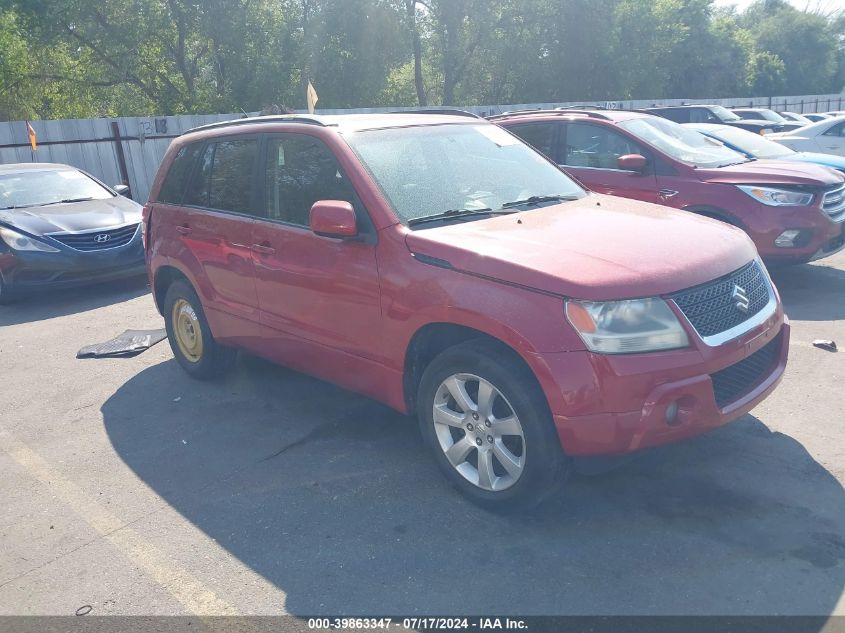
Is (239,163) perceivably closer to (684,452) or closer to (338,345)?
(338,345)

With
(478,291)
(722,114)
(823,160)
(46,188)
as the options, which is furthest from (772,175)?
(722,114)

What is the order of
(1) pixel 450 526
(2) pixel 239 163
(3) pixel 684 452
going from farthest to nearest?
(2) pixel 239 163
(3) pixel 684 452
(1) pixel 450 526

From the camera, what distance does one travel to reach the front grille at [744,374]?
137 inches

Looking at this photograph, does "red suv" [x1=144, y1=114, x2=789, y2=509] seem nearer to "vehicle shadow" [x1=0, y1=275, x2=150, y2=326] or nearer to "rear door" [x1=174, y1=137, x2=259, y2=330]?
"rear door" [x1=174, y1=137, x2=259, y2=330]

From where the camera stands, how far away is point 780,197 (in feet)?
23.9

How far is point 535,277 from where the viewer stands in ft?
11.1

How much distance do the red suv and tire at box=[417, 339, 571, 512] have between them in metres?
0.01

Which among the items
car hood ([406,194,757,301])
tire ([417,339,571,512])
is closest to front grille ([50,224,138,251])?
car hood ([406,194,757,301])

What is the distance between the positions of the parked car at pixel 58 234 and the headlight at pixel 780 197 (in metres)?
7.07

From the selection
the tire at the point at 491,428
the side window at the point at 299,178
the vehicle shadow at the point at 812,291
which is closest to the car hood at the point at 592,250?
the tire at the point at 491,428

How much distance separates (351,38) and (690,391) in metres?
29.8

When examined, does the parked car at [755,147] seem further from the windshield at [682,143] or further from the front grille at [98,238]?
the front grille at [98,238]

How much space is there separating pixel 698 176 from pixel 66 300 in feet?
24.4

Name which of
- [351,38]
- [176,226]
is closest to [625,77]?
[351,38]
